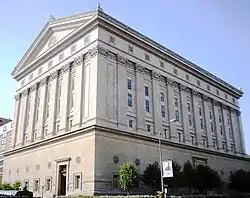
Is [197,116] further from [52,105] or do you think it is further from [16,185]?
[16,185]

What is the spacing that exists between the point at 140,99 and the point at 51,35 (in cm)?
1977

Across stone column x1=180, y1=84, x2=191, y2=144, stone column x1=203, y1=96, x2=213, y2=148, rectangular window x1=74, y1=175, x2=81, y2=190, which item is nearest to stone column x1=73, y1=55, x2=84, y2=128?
rectangular window x1=74, y1=175, x2=81, y2=190

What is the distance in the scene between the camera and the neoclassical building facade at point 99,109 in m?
36.6

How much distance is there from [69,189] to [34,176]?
9716 millimetres

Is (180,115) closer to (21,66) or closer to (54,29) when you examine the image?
(54,29)

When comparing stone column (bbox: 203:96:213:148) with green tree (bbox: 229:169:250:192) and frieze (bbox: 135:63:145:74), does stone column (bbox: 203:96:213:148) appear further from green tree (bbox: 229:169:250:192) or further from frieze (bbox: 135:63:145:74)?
frieze (bbox: 135:63:145:74)

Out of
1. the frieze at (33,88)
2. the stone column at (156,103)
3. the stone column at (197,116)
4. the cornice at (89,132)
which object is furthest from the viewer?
the stone column at (197,116)

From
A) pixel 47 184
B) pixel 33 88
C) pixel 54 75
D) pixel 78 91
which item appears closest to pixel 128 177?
pixel 47 184

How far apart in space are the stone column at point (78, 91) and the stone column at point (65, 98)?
6.37 ft

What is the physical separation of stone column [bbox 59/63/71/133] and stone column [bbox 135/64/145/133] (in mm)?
10307

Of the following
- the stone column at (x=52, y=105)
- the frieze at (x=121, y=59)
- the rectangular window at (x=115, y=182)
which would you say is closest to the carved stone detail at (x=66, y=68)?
the stone column at (x=52, y=105)

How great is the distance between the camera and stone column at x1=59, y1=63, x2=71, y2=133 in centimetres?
4109

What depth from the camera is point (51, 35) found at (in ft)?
162

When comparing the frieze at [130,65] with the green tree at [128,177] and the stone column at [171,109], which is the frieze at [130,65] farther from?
the green tree at [128,177]
